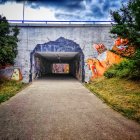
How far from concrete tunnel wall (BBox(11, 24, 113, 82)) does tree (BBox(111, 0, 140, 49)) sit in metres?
6.58

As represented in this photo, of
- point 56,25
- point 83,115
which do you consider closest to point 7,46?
point 56,25

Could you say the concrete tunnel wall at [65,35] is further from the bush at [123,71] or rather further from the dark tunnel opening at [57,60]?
the bush at [123,71]

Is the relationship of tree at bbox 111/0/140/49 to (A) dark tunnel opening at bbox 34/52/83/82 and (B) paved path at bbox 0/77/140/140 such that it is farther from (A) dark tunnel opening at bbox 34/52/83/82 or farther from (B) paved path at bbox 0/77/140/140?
(A) dark tunnel opening at bbox 34/52/83/82

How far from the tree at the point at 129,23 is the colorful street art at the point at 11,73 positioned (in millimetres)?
10548

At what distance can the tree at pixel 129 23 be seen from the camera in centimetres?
1203

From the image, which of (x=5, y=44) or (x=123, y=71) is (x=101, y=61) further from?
(x=5, y=44)

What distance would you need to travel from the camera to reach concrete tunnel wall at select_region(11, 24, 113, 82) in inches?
797

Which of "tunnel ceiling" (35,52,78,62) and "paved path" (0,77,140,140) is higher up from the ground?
"tunnel ceiling" (35,52,78,62)

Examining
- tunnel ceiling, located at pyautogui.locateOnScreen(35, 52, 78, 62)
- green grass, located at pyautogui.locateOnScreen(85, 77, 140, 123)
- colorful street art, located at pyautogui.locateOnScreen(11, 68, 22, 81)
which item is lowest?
green grass, located at pyautogui.locateOnScreen(85, 77, 140, 123)

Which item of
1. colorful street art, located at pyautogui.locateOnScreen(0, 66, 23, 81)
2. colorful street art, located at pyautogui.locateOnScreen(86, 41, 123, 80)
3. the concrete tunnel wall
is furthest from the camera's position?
the concrete tunnel wall

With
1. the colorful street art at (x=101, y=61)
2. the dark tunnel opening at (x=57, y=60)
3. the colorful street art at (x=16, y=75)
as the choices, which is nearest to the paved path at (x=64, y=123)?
the colorful street art at (x=16, y=75)

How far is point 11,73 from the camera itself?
65.8 feet

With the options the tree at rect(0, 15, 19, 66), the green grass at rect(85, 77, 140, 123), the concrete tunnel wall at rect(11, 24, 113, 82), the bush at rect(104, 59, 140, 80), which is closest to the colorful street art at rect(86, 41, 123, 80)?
the concrete tunnel wall at rect(11, 24, 113, 82)

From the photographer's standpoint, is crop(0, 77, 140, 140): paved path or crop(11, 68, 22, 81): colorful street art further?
crop(11, 68, 22, 81): colorful street art
